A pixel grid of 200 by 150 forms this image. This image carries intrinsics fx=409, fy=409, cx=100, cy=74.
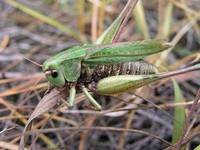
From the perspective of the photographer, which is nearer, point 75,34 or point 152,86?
point 152,86

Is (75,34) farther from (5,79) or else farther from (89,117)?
(89,117)

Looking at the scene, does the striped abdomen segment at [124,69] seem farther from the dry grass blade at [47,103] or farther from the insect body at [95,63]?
the dry grass blade at [47,103]

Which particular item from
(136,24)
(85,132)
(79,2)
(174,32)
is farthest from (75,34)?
(85,132)

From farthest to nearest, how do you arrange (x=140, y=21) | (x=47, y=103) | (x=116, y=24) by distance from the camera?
(x=140, y=21) → (x=116, y=24) → (x=47, y=103)

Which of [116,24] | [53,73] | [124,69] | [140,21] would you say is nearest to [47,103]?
[53,73]

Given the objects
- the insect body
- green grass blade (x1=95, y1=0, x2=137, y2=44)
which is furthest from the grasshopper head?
green grass blade (x1=95, y1=0, x2=137, y2=44)

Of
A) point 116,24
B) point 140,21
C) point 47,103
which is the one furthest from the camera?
point 140,21

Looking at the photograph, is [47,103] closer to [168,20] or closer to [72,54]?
[72,54]
